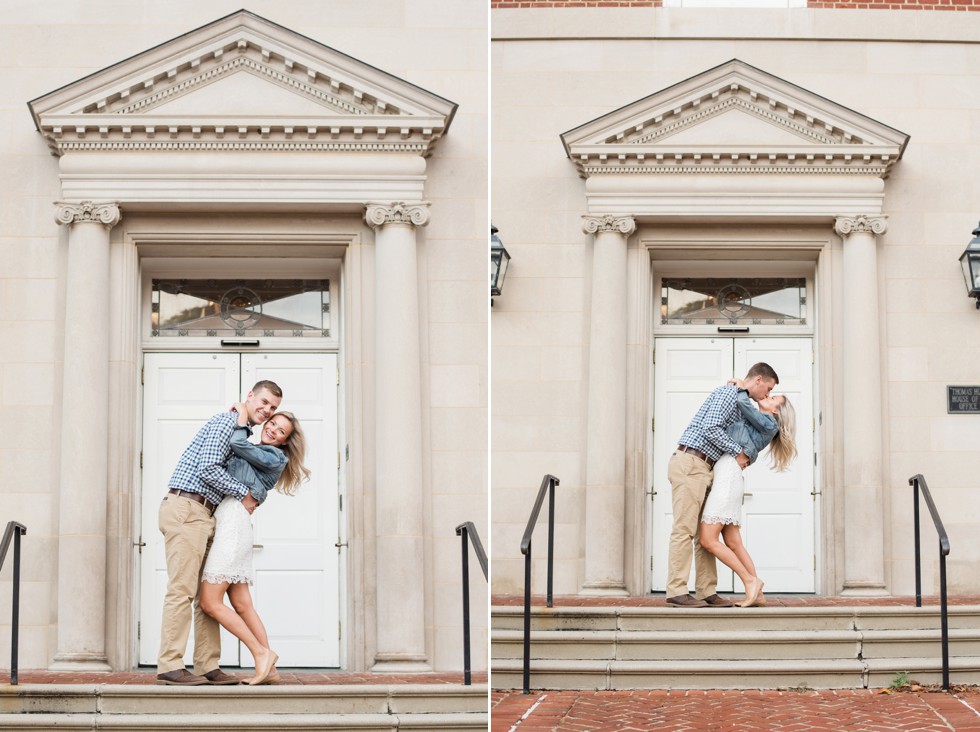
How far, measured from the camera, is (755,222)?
7.58 meters

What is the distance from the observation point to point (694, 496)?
611 cm

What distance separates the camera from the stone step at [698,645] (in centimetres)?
575

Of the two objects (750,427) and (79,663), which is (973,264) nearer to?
(750,427)

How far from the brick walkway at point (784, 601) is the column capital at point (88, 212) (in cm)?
311

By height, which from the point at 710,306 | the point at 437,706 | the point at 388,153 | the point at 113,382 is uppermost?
the point at 388,153

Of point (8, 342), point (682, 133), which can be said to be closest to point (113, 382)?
point (8, 342)

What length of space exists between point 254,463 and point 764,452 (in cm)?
396

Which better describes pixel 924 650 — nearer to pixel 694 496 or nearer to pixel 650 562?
pixel 694 496

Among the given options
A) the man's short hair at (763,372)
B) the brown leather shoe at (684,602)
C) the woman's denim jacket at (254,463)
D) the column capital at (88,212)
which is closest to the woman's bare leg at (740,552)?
the brown leather shoe at (684,602)

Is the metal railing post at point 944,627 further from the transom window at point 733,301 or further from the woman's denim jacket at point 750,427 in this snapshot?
the transom window at point 733,301

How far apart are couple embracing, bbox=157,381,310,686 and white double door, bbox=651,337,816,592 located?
3.08 metres

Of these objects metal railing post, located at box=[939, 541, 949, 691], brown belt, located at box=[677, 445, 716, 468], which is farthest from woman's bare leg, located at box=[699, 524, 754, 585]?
metal railing post, located at box=[939, 541, 949, 691]

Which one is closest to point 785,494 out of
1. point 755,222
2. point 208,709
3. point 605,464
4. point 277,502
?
point 605,464

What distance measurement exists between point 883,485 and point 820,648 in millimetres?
1975
